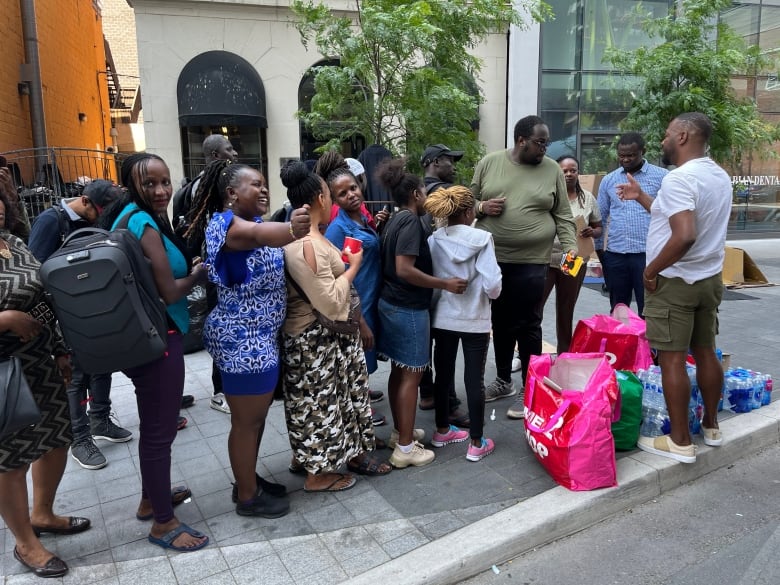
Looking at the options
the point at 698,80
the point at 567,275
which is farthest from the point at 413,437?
the point at 698,80

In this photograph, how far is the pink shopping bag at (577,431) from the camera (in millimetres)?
3225

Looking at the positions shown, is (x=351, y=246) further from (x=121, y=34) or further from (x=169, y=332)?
(x=121, y=34)

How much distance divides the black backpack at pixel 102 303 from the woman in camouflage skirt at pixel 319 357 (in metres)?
0.78

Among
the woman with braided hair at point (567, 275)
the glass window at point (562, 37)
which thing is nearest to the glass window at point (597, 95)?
the glass window at point (562, 37)

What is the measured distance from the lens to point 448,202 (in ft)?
11.3

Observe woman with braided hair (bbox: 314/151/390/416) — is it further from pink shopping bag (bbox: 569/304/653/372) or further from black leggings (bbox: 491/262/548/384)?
pink shopping bag (bbox: 569/304/653/372)

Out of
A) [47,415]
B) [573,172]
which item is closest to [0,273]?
[47,415]

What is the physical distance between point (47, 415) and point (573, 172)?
→ 4517 millimetres

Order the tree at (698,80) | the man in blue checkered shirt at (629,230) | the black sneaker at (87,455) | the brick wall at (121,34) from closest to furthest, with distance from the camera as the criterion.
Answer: the black sneaker at (87,455) → the man in blue checkered shirt at (629,230) → the tree at (698,80) → the brick wall at (121,34)

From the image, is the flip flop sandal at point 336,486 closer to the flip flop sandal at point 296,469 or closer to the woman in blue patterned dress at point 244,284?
the flip flop sandal at point 296,469

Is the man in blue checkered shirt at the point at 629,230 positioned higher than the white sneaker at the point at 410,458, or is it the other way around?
the man in blue checkered shirt at the point at 629,230

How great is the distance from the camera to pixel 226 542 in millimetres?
2963

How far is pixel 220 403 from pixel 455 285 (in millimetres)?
2324

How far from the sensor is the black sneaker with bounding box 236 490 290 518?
3.15 metres
